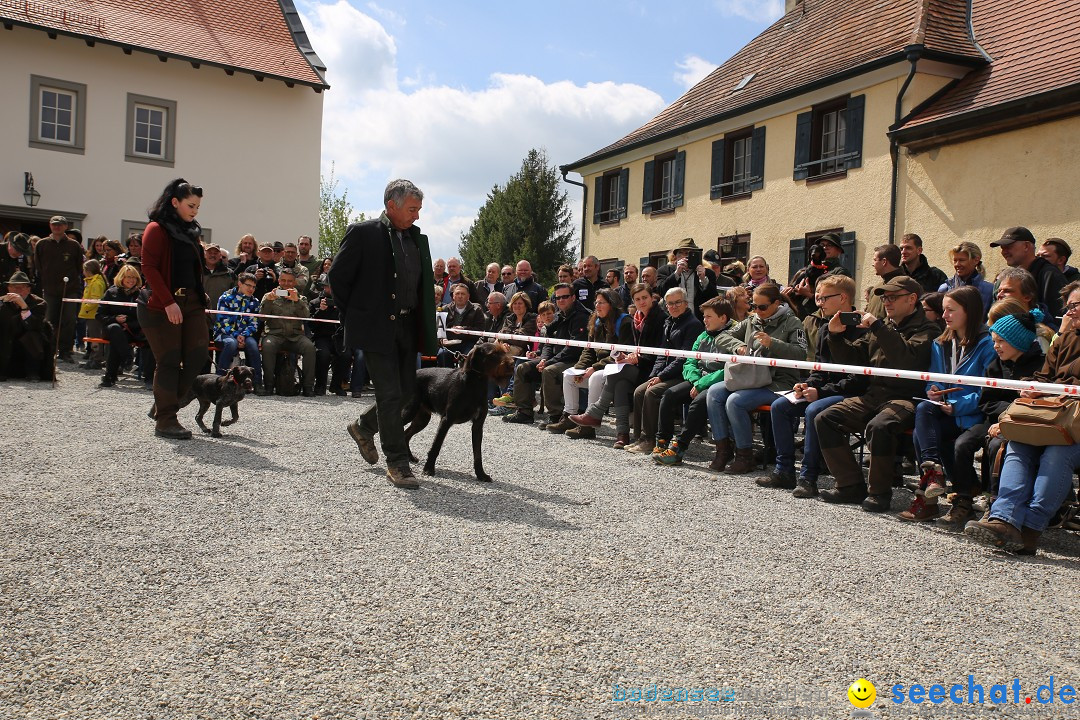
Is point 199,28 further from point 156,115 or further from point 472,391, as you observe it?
point 472,391

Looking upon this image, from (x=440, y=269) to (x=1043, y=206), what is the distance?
10.6 metres

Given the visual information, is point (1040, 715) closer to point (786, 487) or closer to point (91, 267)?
point (786, 487)

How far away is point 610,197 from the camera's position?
29.3 metres

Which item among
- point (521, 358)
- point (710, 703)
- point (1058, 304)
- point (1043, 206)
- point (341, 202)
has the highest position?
point (341, 202)

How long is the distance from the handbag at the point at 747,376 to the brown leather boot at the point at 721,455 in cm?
53

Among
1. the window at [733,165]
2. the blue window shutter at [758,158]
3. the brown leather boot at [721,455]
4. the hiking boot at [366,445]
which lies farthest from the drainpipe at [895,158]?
the hiking boot at [366,445]

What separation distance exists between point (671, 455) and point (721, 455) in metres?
0.48

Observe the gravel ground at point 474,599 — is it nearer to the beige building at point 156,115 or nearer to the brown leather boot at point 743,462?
the brown leather boot at point 743,462

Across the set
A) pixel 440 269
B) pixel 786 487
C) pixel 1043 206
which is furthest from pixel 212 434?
pixel 1043 206

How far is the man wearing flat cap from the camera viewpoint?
8.56 meters

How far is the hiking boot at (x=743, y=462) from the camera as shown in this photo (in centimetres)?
848

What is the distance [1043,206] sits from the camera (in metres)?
15.5

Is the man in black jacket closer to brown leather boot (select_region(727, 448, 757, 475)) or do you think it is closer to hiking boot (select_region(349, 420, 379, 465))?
brown leather boot (select_region(727, 448, 757, 475))

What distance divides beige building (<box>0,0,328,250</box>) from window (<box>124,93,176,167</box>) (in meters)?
0.03
